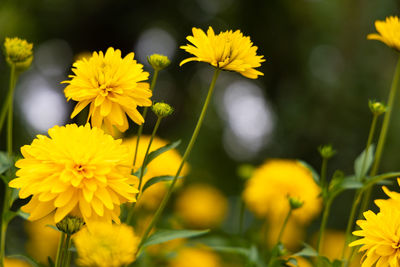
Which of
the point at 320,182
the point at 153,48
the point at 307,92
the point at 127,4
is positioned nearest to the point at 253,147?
the point at 307,92

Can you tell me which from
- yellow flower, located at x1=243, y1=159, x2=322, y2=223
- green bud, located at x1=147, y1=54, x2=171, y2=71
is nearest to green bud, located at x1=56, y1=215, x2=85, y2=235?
green bud, located at x1=147, y1=54, x2=171, y2=71

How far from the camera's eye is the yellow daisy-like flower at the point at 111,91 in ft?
2.13

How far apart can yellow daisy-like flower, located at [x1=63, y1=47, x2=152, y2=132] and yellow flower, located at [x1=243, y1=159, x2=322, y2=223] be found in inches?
23.2

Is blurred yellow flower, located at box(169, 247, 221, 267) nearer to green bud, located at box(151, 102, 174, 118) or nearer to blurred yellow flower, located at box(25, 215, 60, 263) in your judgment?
blurred yellow flower, located at box(25, 215, 60, 263)

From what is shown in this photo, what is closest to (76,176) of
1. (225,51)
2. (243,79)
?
(225,51)

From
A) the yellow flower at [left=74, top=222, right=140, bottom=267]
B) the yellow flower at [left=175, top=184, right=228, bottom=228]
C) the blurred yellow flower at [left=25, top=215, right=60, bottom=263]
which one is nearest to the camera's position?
the yellow flower at [left=74, top=222, right=140, bottom=267]

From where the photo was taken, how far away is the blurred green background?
2.47m

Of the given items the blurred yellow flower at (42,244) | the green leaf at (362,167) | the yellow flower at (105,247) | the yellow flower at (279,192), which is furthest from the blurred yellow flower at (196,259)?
the yellow flower at (105,247)

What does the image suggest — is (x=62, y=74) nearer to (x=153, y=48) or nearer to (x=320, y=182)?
(x=153, y=48)

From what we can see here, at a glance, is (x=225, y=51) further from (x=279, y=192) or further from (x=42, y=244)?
(x=42, y=244)

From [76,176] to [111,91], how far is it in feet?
0.42

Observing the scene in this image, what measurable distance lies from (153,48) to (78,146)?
7.08 feet

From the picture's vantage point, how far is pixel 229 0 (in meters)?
2.94

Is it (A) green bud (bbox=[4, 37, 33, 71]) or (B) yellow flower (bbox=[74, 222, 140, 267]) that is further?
(A) green bud (bbox=[4, 37, 33, 71])
